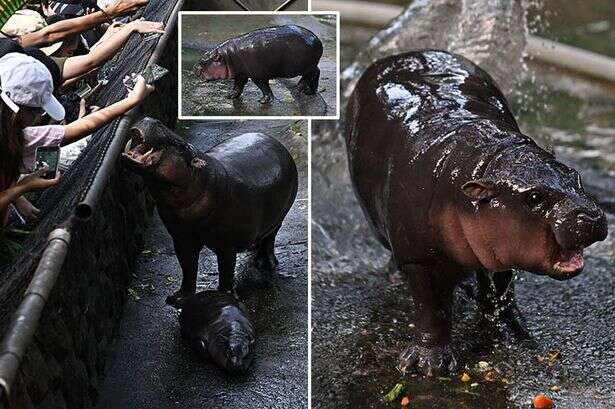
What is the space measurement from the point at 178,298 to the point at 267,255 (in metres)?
0.87

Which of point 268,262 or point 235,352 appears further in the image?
point 235,352

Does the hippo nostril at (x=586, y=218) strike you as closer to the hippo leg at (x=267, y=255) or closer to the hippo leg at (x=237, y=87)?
the hippo leg at (x=267, y=255)

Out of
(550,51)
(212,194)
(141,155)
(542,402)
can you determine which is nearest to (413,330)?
(542,402)

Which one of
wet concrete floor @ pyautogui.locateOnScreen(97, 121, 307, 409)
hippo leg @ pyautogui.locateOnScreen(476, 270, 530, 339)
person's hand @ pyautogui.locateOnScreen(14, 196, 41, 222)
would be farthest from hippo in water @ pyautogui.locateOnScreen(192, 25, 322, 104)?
hippo leg @ pyautogui.locateOnScreen(476, 270, 530, 339)

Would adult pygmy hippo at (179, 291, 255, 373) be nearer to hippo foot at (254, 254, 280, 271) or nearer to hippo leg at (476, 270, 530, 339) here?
hippo foot at (254, 254, 280, 271)

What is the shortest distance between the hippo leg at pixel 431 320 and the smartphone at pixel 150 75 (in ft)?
4.62

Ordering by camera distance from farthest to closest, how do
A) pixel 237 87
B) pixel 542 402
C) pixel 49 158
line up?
1. pixel 542 402
2. pixel 49 158
3. pixel 237 87

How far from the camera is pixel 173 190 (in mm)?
4098

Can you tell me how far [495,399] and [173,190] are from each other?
164 centimetres

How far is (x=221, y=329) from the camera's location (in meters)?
4.12

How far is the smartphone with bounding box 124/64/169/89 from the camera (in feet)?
10.6

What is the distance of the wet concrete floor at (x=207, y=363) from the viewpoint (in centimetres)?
359

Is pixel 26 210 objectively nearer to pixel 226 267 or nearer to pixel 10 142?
pixel 10 142

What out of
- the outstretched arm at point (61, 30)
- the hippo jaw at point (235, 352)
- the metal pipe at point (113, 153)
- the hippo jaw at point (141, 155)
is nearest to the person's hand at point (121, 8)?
the outstretched arm at point (61, 30)
